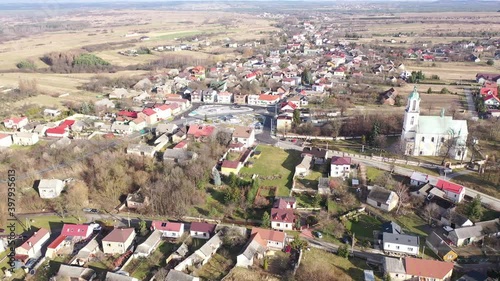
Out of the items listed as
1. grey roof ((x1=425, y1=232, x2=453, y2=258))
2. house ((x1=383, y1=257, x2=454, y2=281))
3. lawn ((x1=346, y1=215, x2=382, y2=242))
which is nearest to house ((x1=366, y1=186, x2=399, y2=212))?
lawn ((x1=346, y1=215, x2=382, y2=242))

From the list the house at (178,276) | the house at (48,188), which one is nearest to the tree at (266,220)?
the house at (178,276)

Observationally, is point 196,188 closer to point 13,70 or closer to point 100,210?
point 100,210

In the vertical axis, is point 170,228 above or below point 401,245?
below

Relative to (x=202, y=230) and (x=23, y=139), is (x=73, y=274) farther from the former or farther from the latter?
(x=23, y=139)


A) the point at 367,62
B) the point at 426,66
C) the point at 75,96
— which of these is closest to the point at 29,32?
the point at 75,96

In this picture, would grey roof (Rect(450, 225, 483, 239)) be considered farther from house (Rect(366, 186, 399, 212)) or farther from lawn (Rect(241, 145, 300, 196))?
lawn (Rect(241, 145, 300, 196))

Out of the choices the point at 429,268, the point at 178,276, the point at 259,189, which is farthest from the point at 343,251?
the point at 259,189

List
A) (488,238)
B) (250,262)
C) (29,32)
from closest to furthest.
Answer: (250,262) < (488,238) < (29,32)
